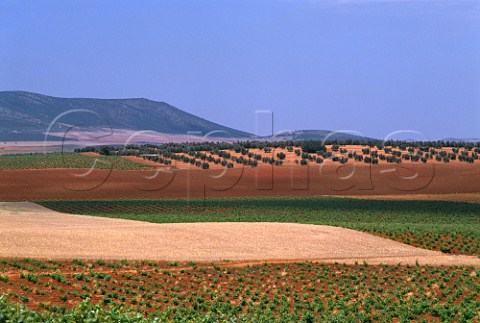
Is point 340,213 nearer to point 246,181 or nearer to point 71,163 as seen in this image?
point 246,181

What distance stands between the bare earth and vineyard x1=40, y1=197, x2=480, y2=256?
→ 3333 mm

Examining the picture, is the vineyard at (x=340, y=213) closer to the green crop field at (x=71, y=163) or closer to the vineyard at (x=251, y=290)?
the vineyard at (x=251, y=290)

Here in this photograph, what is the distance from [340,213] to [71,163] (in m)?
50.7

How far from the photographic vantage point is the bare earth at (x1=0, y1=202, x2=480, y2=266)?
37.1 meters

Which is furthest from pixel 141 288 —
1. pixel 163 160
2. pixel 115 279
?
pixel 163 160

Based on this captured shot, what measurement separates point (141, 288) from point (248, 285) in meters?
4.33

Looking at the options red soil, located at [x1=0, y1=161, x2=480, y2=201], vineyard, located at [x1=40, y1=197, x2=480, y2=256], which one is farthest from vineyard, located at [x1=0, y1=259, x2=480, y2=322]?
red soil, located at [x1=0, y1=161, x2=480, y2=201]

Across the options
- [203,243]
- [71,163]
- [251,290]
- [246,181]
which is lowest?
[251,290]

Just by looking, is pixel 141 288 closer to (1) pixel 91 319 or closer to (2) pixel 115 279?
(2) pixel 115 279

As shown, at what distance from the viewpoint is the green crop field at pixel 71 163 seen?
334 feet

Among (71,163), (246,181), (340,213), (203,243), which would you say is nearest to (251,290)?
(203,243)

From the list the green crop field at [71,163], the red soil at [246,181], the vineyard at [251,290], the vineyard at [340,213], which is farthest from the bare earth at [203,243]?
the green crop field at [71,163]

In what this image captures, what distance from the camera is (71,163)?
346 ft

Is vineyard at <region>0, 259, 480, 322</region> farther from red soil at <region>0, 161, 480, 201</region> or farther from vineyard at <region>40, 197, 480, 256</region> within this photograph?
red soil at <region>0, 161, 480, 201</region>
